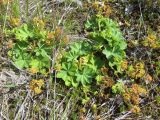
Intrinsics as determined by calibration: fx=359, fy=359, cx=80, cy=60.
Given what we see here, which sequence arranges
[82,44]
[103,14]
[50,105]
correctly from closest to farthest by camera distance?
[50,105], [82,44], [103,14]

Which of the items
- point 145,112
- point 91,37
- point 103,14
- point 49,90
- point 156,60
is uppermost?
point 103,14

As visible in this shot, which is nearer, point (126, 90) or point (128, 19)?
point (126, 90)

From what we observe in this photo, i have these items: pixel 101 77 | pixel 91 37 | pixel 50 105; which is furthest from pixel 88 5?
pixel 50 105

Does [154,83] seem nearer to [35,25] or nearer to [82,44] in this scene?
[82,44]

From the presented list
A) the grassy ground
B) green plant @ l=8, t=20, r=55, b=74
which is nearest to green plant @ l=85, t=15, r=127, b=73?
the grassy ground

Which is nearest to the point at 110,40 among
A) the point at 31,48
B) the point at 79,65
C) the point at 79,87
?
the point at 79,65

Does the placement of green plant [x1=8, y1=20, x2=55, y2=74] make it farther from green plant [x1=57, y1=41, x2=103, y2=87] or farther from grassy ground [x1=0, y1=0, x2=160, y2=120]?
green plant [x1=57, y1=41, x2=103, y2=87]
